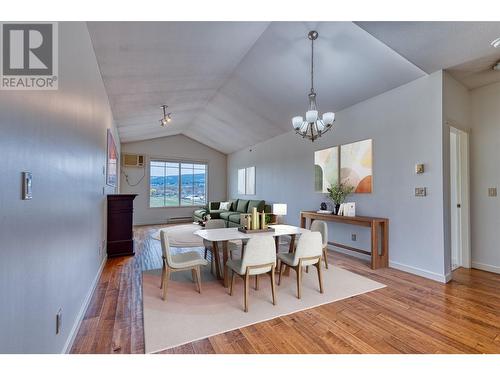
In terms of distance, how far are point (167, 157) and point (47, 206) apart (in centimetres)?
739

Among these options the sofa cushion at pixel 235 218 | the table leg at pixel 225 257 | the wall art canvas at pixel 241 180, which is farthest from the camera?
the wall art canvas at pixel 241 180

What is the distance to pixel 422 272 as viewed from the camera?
10.6ft

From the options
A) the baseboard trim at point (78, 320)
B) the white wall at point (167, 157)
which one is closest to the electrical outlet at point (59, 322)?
the baseboard trim at point (78, 320)

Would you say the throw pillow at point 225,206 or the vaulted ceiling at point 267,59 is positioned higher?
the vaulted ceiling at point 267,59

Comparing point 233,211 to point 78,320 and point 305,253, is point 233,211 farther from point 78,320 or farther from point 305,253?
point 78,320

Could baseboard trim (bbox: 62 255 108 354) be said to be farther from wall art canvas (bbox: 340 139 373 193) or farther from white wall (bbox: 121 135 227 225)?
white wall (bbox: 121 135 227 225)

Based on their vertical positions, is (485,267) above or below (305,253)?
below

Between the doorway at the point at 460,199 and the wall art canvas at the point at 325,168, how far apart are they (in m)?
1.75

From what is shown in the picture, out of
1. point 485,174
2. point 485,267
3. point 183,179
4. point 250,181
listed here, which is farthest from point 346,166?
point 183,179

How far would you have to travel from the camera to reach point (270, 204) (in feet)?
22.2

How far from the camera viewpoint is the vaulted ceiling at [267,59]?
2.62 m

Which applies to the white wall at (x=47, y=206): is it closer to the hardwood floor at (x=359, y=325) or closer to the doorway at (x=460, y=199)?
the hardwood floor at (x=359, y=325)

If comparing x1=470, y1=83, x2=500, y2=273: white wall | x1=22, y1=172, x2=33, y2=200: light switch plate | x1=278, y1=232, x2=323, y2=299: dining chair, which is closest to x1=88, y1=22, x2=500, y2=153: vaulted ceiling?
x1=470, y1=83, x2=500, y2=273: white wall
